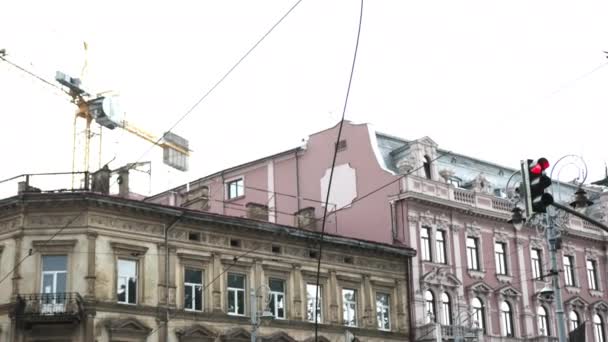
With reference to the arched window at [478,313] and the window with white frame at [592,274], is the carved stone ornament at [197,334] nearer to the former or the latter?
the arched window at [478,313]

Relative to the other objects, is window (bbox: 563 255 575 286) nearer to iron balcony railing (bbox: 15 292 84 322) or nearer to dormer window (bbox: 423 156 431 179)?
dormer window (bbox: 423 156 431 179)

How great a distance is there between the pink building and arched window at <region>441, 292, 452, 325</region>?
0.05 m

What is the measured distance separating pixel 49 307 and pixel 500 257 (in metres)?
24.3

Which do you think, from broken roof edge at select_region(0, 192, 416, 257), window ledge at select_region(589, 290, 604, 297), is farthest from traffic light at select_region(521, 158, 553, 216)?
window ledge at select_region(589, 290, 604, 297)

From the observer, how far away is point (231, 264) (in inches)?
1496

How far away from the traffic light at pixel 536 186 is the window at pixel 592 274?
36.6m

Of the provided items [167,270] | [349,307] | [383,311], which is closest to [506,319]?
[383,311]

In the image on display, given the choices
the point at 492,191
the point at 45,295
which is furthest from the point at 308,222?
the point at 45,295

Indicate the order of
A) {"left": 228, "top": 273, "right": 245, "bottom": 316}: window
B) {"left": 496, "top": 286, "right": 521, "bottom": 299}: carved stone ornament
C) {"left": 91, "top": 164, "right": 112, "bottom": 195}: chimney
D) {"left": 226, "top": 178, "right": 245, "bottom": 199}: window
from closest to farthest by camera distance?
1. {"left": 91, "top": 164, "right": 112, "bottom": 195}: chimney
2. {"left": 228, "top": 273, "right": 245, "bottom": 316}: window
3. {"left": 496, "top": 286, "right": 521, "bottom": 299}: carved stone ornament
4. {"left": 226, "top": 178, "right": 245, "bottom": 199}: window

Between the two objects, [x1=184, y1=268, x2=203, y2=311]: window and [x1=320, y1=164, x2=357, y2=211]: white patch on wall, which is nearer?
[x1=184, y1=268, x2=203, y2=311]: window

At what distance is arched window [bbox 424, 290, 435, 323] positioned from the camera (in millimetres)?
43781

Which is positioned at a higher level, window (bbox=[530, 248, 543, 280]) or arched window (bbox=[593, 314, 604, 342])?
window (bbox=[530, 248, 543, 280])

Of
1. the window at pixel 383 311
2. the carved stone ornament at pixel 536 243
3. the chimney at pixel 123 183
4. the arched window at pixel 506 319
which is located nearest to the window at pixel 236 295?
the chimney at pixel 123 183

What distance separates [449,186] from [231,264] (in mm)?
13571
